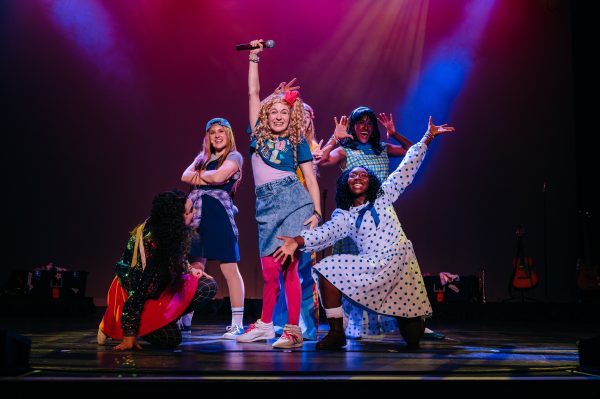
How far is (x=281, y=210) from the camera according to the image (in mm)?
3393

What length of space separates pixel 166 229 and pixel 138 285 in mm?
308

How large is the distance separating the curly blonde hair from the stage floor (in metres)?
1.11

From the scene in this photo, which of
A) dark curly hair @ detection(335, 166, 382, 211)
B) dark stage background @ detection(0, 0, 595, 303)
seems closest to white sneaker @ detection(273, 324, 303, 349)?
dark curly hair @ detection(335, 166, 382, 211)

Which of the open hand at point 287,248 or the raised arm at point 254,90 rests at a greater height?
the raised arm at point 254,90

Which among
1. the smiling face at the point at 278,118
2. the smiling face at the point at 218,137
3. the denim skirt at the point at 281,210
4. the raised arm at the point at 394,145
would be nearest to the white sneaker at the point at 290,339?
the denim skirt at the point at 281,210

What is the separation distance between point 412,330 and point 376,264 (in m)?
0.39

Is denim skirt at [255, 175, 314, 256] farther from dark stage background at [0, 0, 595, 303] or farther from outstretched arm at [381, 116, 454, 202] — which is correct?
dark stage background at [0, 0, 595, 303]

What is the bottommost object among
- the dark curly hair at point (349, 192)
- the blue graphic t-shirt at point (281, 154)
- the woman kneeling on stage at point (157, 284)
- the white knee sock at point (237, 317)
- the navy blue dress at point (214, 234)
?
the white knee sock at point (237, 317)

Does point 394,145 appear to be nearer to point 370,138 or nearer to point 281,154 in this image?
point 370,138

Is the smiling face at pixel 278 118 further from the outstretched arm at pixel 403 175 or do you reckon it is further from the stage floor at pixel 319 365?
the stage floor at pixel 319 365

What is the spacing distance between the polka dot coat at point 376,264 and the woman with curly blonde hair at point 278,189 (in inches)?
7.6

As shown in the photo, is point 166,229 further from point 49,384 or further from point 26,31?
point 26,31

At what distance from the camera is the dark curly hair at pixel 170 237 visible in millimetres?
3080

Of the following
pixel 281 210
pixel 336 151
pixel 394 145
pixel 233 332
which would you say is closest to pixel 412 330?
pixel 281 210
